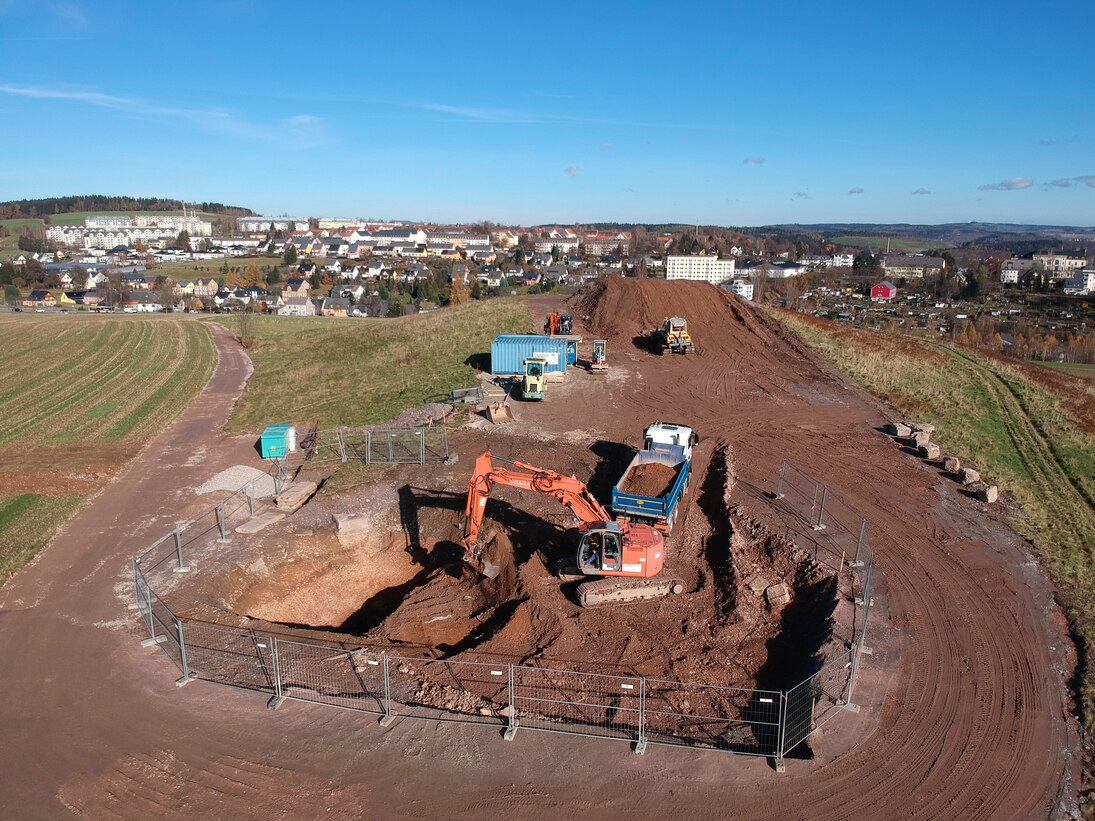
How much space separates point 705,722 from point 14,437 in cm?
3070

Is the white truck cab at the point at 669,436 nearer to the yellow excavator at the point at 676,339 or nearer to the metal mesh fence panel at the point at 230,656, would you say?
the metal mesh fence panel at the point at 230,656

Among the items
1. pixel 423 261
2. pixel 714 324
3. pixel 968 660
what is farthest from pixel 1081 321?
pixel 423 261

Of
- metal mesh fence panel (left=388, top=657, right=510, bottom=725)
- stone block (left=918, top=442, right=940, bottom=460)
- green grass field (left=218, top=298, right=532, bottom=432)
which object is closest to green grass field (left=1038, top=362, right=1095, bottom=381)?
stone block (left=918, top=442, right=940, bottom=460)

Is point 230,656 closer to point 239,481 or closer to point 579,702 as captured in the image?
point 579,702

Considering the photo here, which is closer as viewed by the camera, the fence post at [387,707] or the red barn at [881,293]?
the fence post at [387,707]

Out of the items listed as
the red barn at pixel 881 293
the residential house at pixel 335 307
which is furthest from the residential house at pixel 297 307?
the red barn at pixel 881 293

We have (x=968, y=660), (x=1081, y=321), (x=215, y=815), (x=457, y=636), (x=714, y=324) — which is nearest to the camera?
(x=215, y=815)

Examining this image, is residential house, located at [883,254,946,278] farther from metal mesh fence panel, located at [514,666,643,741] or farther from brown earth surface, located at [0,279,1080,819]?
metal mesh fence panel, located at [514,666,643,741]

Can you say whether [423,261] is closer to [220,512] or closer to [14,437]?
[14,437]

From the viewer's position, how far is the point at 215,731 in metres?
12.4

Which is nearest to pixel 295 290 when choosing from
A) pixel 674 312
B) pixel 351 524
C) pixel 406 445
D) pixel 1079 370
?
pixel 674 312

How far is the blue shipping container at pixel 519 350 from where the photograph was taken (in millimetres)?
35906

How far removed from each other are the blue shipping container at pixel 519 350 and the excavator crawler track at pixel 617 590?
1981 cm

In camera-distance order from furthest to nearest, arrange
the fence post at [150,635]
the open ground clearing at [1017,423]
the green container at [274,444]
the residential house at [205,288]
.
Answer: the residential house at [205,288]
the green container at [274,444]
the open ground clearing at [1017,423]
the fence post at [150,635]
